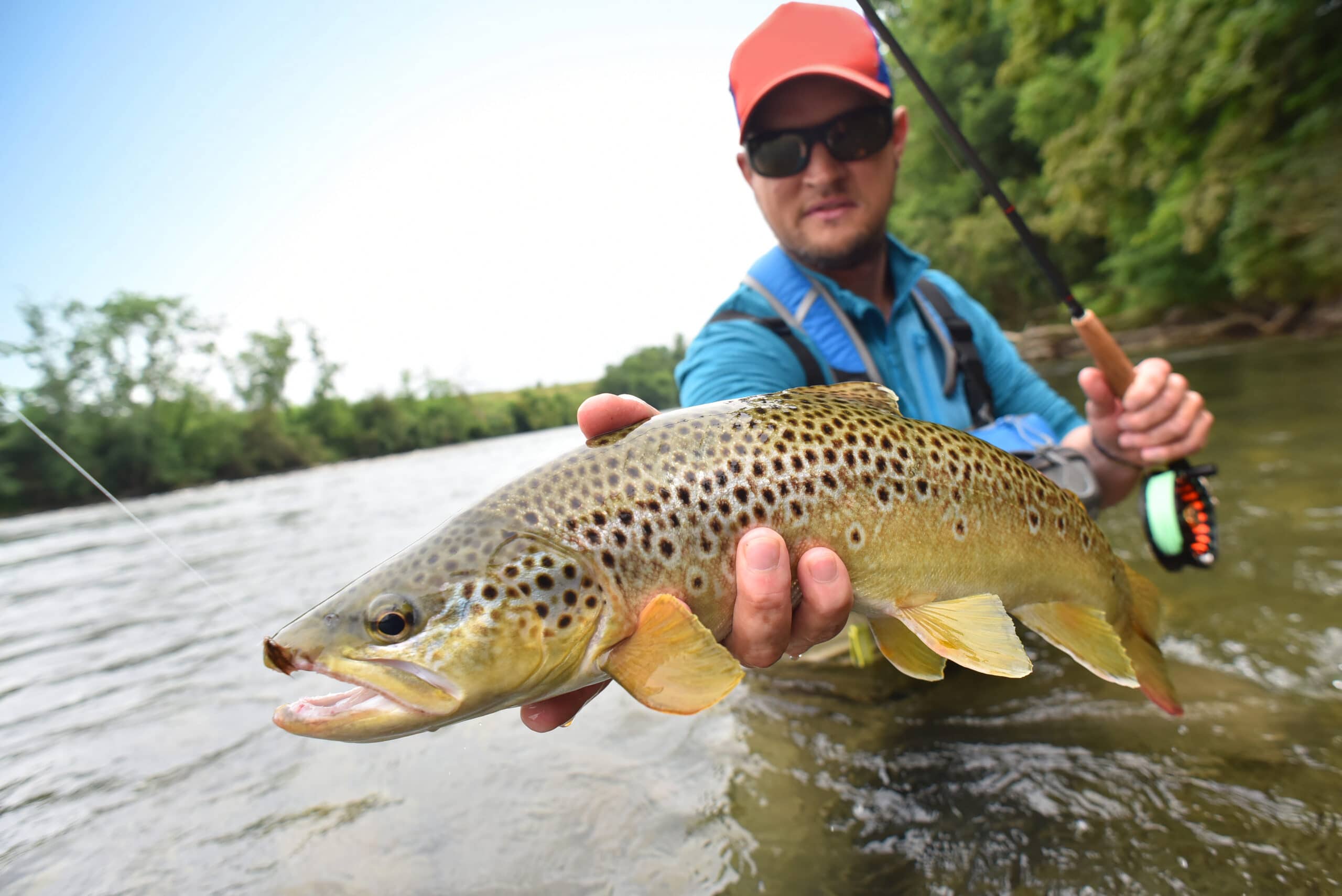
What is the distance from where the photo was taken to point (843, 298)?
3.32 m

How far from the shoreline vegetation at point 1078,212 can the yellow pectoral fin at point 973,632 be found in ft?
9.84

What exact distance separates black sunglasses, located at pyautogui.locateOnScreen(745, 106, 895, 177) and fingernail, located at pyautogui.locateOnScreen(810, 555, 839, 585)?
228 centimetres

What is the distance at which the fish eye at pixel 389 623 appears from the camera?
148 cm

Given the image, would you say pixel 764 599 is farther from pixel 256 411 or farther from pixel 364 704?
pixel 256 411

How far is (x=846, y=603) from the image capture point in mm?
1751

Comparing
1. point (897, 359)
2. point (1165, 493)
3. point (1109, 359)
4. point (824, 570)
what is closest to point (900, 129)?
point (897, 359)

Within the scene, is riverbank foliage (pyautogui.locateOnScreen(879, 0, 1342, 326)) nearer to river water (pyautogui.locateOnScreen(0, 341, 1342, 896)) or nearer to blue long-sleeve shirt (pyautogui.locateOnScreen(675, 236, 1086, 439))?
blue long-sleeve shirt (pyautogui.locateOnScreen(675, 236, 1086, 439))

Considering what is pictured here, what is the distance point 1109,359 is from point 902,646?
1.85m

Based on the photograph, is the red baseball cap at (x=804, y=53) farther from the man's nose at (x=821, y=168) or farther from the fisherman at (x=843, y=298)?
the man's nose at (x=821, y=168)

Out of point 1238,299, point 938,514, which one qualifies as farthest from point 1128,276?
point 938,514

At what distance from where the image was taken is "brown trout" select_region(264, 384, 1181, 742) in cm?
147

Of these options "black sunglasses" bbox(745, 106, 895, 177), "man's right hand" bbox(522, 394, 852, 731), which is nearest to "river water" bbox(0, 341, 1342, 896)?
"man's right hand" bbox(522, 394, 852, 731)

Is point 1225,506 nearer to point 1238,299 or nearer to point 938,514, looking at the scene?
point 938,514

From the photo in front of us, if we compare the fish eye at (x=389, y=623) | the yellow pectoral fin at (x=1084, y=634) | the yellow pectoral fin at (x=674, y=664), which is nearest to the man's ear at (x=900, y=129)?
the yellow pectoral fin at (x=1084, y=634)
